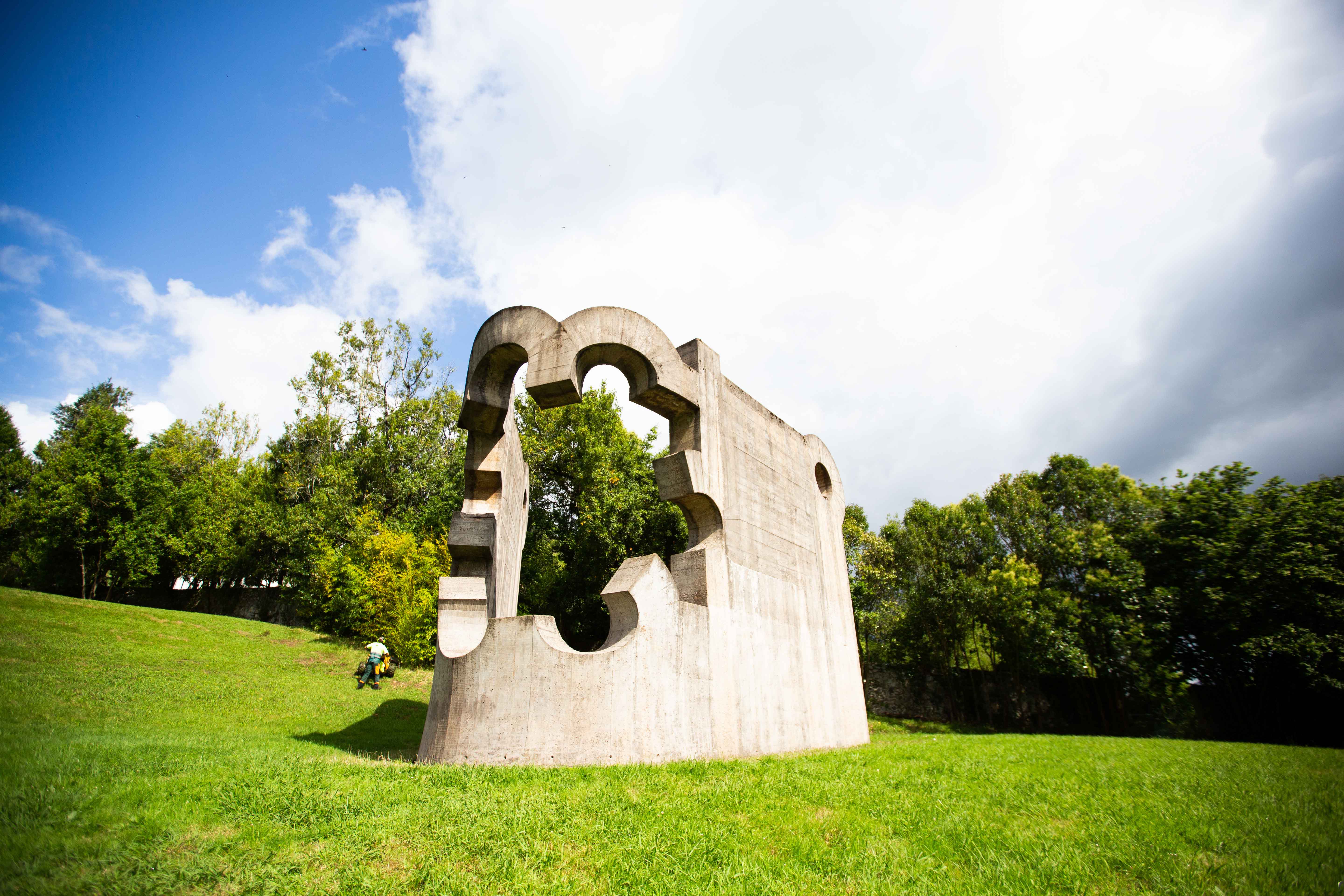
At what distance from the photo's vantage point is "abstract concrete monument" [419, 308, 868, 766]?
7098 mm

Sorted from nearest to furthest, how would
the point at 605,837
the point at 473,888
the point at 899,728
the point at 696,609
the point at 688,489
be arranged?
the point at 473,888, the point at 605,837, the point at 696,609, the point at 688,489, the point at 899,728

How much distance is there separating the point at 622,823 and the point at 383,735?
785 cm

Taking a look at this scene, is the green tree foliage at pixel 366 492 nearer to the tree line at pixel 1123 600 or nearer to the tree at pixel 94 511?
the tree at pixel 94 511

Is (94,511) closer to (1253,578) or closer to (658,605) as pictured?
(658,605)

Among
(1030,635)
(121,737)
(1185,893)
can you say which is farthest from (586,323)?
(1030,635)

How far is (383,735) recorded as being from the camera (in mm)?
10672

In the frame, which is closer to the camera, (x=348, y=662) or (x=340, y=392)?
(x=348, y=662)

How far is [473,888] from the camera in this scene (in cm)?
354

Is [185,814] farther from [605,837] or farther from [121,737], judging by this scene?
[121,737]

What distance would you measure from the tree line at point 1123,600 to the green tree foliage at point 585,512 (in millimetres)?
9834

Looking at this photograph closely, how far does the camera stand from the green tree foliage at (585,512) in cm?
2412

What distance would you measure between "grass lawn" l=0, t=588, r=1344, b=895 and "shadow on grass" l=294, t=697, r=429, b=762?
31cm

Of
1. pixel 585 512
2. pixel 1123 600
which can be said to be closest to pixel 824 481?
pixel 585 512

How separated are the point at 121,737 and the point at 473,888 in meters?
5.87
